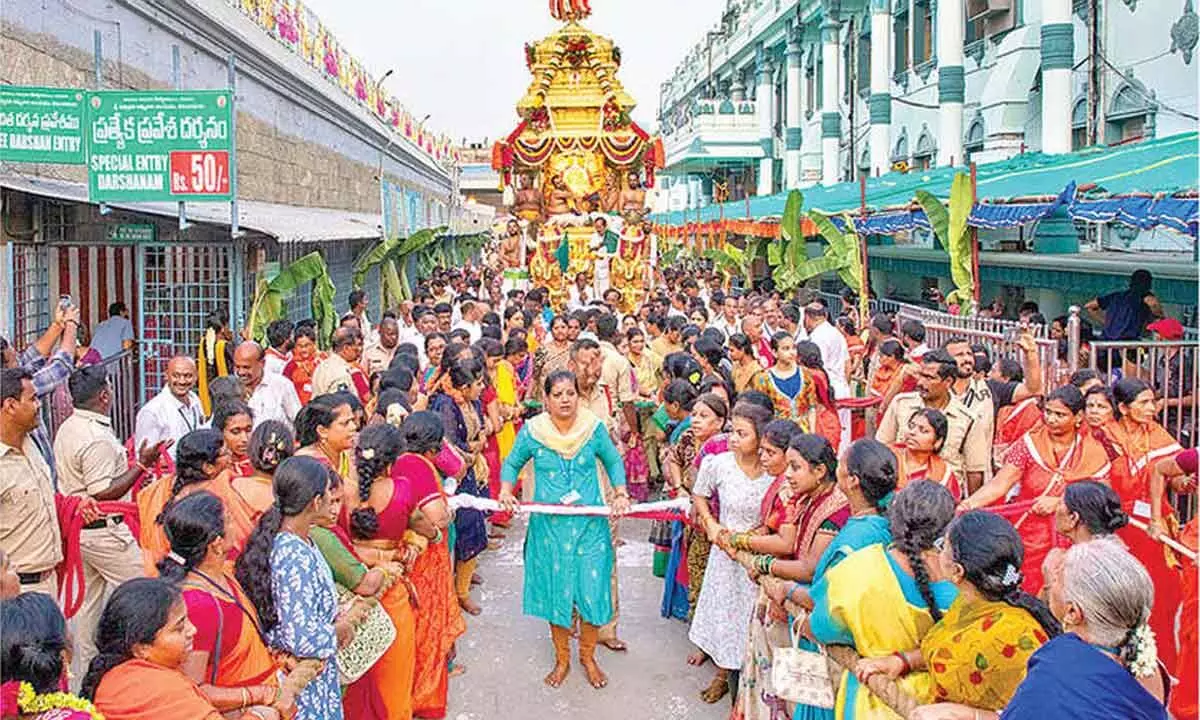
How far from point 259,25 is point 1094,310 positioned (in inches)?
407

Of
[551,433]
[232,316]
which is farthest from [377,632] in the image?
[232,316]

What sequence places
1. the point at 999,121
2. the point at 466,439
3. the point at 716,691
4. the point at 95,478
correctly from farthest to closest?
the point at 999,121 → the point at 466,439 → the point at 716,691 → the point at 95,478

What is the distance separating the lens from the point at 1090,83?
57.5 feet

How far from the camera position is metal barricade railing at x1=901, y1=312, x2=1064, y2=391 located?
787 centimetres

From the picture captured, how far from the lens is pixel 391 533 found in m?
4.81

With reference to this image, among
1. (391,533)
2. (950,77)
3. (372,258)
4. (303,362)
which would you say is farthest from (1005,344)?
(950,77)

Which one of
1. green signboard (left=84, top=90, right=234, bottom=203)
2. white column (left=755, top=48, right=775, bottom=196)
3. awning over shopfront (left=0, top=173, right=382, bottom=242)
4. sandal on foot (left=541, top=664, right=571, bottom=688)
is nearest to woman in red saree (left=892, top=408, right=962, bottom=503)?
sandal on foot (left=541, top=664, right=571, bottom=688)

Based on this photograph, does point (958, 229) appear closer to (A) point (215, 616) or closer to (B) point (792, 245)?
(B) point (792, 245)

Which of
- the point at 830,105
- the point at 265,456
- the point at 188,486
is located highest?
the point at 830,105

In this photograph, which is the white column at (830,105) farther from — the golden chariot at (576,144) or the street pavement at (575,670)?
the street pavement at (575,670)

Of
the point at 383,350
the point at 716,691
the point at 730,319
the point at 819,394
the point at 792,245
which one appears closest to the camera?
the point at 716,691

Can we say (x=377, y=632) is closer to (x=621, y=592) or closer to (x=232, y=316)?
(x=621, y=592)

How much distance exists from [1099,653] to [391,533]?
2944 millimetres

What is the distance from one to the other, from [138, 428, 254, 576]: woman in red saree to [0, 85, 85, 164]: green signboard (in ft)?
11.3
